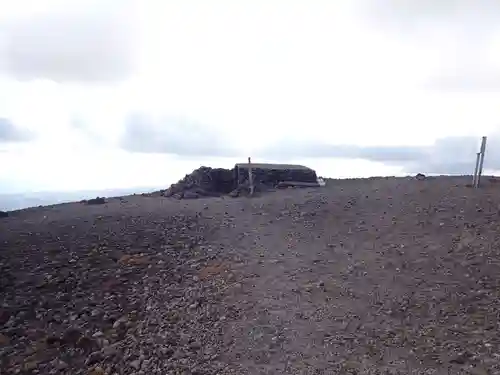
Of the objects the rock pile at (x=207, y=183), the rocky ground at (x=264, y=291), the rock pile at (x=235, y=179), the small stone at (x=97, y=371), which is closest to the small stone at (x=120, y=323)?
the rocky ground at (x=264, y=291)

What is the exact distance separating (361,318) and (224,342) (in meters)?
1.68

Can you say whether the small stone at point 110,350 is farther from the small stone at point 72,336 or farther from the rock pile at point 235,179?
the rock pile at point 235,179

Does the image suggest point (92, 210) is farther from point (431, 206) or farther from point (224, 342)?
point (224, 342)

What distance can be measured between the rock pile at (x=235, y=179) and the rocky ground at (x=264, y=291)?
4.21 meters

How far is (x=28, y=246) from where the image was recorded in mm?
11164

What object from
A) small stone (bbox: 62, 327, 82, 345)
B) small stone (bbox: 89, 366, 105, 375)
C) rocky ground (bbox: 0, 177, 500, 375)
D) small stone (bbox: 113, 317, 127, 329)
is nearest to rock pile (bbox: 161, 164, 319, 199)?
rocky ground (bbox: 0, 177, 500, 375)

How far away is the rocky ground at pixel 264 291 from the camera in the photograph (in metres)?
5.71

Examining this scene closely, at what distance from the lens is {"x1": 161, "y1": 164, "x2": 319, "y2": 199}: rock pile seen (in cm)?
1731

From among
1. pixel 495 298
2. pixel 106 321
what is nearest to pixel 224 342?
pixel 106 321

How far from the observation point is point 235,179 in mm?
17859

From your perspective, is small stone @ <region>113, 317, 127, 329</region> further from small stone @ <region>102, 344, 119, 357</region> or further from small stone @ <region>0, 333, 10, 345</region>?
small stone @ <region>0, 333, 10, 345</region>

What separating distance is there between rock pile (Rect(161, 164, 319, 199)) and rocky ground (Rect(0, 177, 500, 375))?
13.8 feet

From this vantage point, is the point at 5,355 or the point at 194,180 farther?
the point at 194,180

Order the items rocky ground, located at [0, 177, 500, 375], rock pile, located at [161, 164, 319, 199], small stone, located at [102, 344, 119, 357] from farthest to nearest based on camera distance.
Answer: rock pile, located at [161, 164, 319, 199]
small stone, located at [102, 344, 119, 357]
rocky ground, located at [0, 177, 500, 375]
